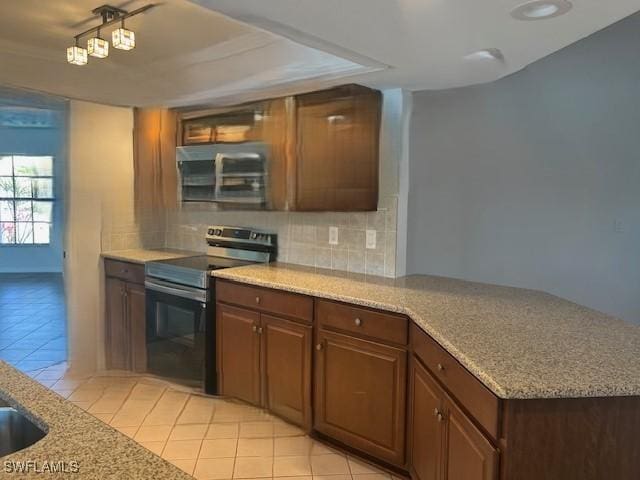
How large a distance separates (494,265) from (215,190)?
7.41ft

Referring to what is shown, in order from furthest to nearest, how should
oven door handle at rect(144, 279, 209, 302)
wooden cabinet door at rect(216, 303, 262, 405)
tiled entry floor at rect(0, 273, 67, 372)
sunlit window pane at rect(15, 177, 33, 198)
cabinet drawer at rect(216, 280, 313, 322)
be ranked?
sunlit window pane at rect(15, 177, 33, 198) < tiled entry floor at rect(0, 273, 67, 372) < oven door handle at rect(144, 279, 209, 302) < wooden cabinet door at rect(216, 303, 262, 405) < cabinet drawer at rect(216, 280, 313, 322)

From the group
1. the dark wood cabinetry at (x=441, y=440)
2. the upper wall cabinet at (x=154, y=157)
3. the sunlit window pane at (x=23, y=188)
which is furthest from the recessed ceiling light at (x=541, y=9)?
the sunlit window pane at (x=23, y=188)

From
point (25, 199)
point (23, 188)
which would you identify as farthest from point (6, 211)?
point (23, 188)

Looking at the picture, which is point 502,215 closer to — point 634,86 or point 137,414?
point 634,86

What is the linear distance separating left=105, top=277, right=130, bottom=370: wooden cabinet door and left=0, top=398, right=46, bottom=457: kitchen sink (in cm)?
255

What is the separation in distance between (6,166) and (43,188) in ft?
1.97

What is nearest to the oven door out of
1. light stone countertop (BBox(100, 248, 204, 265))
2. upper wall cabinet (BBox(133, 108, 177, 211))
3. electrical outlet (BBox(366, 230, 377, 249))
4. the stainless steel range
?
the stainless steel range

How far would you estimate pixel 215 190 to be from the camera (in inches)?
135

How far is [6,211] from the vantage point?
25.5 feet

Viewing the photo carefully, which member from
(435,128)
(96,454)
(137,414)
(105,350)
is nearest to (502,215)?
(435,128)

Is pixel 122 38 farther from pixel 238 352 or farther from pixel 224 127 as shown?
pixel 238 352

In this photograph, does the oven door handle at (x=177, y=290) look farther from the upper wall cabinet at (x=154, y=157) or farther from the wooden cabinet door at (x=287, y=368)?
the upper wall cabinet at (x=154, y=157)

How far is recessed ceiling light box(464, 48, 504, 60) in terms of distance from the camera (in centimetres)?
204

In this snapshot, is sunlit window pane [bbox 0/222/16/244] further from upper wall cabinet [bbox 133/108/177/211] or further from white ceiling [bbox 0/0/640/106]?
white ceiling [bbox 0/0/640/106]
